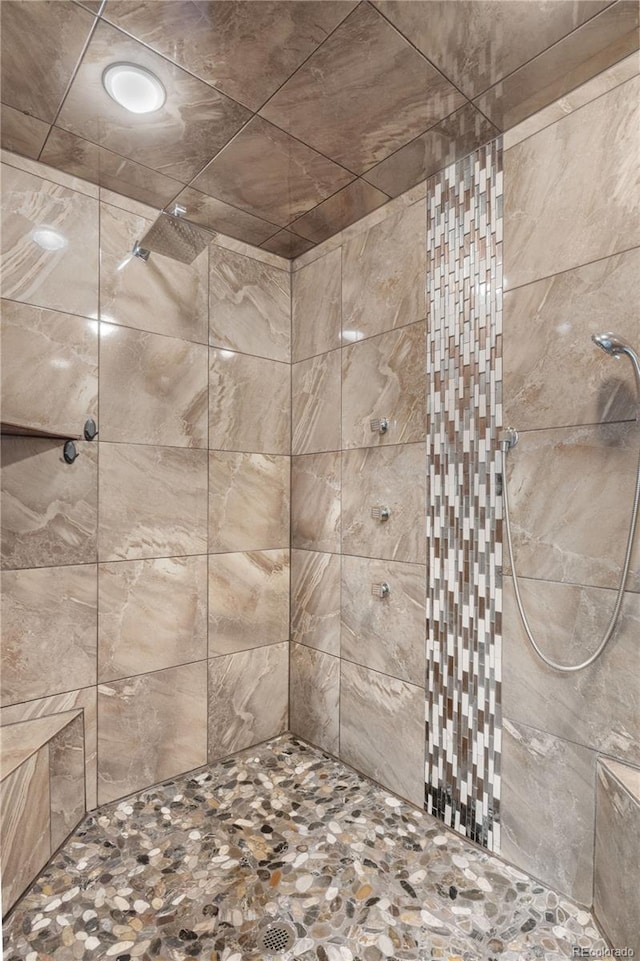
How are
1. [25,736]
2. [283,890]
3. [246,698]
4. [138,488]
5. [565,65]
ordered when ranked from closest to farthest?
[565,65]
[283,890]
[25,736]
[138,488]
[246,698]

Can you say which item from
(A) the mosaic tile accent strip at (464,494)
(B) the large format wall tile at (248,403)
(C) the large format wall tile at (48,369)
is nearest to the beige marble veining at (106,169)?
(C) the large format wall tile at (48,369)

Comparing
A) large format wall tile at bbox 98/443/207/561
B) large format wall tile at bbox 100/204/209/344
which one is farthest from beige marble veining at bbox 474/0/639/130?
large format wall tile at bbox 98/443/207/561

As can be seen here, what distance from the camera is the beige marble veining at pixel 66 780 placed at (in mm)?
1779

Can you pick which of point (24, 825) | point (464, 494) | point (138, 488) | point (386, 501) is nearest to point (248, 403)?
point (138, 488)

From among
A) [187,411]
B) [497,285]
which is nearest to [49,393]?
[187,411]

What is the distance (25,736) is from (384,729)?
1239mm

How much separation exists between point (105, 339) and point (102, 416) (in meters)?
0.28

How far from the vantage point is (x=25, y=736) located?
5.70ft

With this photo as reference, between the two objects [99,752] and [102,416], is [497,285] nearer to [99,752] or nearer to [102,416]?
[102,416]

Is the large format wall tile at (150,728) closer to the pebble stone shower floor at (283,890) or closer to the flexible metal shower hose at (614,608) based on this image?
the pebble stone shower floor at (283,890)

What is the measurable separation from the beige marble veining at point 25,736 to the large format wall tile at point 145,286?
1407 millimetres

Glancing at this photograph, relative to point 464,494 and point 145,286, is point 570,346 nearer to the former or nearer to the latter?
point 464,494

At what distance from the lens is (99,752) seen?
1991mm

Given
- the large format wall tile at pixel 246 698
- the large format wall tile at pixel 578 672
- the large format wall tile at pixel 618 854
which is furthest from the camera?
the large format wall tile at pixel 246 698
